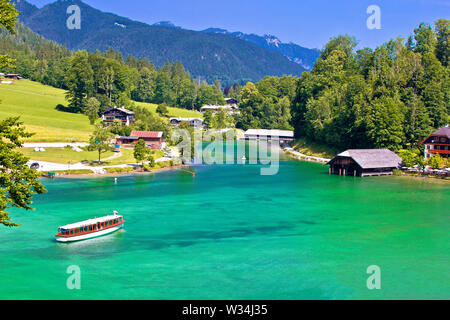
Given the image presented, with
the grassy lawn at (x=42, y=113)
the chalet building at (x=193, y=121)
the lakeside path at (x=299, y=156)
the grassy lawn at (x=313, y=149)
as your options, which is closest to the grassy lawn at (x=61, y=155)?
the grassy lawn at (x=42, y=113)

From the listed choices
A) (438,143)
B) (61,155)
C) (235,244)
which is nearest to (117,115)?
(61,155)

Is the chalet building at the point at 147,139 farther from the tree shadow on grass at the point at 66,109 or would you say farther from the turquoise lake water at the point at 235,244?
the tree shadow on grass at the point at 66,109

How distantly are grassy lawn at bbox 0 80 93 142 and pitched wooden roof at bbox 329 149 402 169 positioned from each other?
2193 inches

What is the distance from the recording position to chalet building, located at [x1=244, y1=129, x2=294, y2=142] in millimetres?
140875

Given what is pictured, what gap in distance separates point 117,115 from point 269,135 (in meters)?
47.0

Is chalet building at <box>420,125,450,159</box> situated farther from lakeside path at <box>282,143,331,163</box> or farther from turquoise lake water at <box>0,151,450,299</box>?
lakeside path at <box>282,143,331,163</box>

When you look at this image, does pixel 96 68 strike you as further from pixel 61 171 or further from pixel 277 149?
pixel 61 171

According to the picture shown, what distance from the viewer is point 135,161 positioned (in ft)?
284

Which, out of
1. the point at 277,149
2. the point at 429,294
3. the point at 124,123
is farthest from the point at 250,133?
the point at 429,294

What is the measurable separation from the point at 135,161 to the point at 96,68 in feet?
261

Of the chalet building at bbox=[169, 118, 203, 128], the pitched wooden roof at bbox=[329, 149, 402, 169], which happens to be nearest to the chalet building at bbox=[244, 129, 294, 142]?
the chalet building at bbox=[169, 118, 203, 128]

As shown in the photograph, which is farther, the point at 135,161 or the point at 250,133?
the point at 250,133

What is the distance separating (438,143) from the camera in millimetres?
82688
